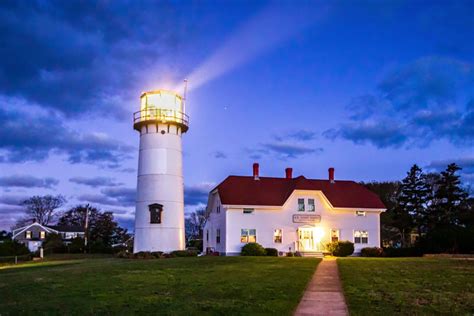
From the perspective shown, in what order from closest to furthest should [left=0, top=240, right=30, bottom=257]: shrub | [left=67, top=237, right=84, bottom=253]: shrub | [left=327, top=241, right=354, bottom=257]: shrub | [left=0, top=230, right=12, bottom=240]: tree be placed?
[left=327, top=241, right=354, bottom=257]: shrub
[left=0, top=240, right=30, bottom=257]: shrub
[left=67, top=237, right=84, bottom=253]: shrub
[left=0, top=230, right=12, bottom=240]: tree

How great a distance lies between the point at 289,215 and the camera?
38594mm

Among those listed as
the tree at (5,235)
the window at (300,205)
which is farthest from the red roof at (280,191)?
the tree at (5,235)

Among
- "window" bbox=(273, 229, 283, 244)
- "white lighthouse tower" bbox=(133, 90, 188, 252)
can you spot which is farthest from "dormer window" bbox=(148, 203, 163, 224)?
"window" bbox=(273, 229, 283, 244)

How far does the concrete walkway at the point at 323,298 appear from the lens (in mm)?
11688

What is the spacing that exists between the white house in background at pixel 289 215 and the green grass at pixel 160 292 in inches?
643

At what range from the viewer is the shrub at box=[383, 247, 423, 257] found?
3781 cm

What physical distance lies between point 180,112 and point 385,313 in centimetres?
2916

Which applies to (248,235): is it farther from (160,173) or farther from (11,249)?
(11,249)

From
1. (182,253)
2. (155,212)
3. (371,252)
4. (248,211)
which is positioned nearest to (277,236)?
(248,211)

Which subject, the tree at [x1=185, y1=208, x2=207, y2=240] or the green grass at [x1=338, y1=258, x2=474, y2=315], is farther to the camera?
the tree at [x1=185, y1=208, x2=207, y2=240]

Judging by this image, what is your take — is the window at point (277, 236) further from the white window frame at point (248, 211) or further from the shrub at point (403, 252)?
the shrub at point (403, 252)

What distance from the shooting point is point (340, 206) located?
3938 cm

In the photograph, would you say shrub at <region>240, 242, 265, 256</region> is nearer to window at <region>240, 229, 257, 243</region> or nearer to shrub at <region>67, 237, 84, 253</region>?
window at <region>240, 229, 257, 243</region>

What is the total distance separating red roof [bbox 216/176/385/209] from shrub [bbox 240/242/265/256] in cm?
336
